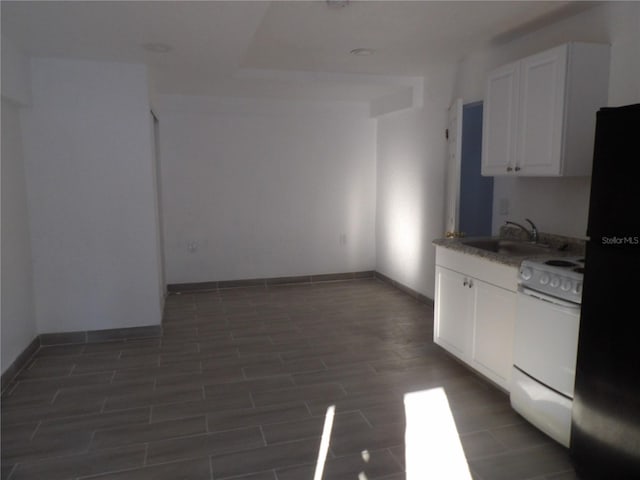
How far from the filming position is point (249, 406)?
2.89 m

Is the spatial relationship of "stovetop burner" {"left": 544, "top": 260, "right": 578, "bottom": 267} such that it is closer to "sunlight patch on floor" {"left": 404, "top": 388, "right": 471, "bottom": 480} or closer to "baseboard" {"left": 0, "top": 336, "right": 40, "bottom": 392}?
"sunlight patch on floor" {"left": 404, "top": 388, "right": 471, "bottom": 480}

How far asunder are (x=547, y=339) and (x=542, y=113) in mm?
1411

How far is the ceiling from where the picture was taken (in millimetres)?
2672

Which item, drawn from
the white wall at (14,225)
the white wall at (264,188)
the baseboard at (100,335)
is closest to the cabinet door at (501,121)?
the white wall at (264,188)

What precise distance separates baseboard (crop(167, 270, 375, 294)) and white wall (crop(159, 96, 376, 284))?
6cm

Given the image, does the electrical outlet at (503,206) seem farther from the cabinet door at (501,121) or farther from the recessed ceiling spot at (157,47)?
the recessed ceiling spot at (157,47)

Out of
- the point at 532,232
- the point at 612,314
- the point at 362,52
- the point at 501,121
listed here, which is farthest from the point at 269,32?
the point at 612,314

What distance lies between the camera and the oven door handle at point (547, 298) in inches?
90.2

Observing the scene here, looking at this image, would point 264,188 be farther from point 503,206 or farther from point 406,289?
point 503,206

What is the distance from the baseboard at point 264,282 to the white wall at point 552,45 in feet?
8.92

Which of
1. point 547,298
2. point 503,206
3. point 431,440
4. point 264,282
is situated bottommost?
point 431,440

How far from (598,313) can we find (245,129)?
4661mm

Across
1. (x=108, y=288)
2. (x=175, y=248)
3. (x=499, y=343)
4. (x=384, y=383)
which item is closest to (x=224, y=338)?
(x=108, y=288)

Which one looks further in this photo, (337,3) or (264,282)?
(264,282)
